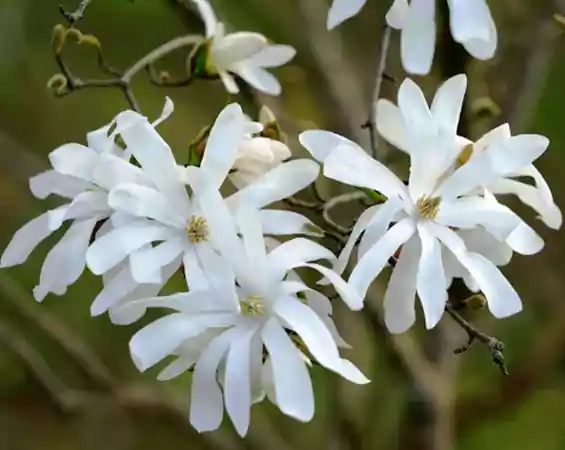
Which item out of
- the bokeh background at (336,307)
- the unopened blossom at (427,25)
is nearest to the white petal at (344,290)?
the unopened blossom at (427,25)

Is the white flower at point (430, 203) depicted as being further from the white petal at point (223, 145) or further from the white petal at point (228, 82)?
the white petal at point (228, 82)

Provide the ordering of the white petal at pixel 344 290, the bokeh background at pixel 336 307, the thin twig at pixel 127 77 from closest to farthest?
the white petal at pixel 344 290, the thin twig at pixel 127 77, the bokeh background at pixel 336 307

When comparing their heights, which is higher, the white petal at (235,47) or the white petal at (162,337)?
the white petal at (235,47)

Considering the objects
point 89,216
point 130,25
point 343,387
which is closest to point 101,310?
point 89,216

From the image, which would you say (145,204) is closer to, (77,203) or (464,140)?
(77,203)

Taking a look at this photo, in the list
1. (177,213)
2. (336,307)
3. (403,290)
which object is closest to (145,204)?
(177,213)

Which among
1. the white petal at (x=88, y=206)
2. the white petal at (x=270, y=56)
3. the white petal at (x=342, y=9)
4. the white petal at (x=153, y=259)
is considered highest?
the white petal at (x=342, y=9)
